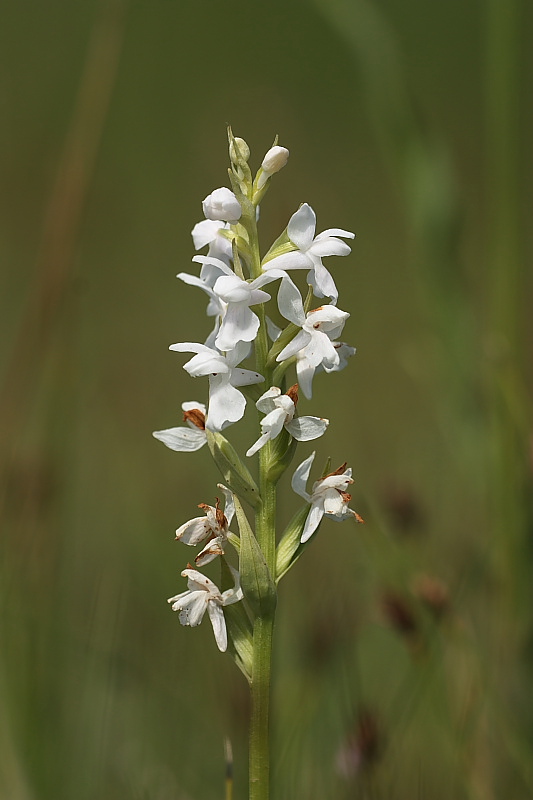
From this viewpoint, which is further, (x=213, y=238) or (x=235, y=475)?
(x=213, y=238)

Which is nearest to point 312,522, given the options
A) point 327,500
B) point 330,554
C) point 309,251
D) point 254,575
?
point 327,500

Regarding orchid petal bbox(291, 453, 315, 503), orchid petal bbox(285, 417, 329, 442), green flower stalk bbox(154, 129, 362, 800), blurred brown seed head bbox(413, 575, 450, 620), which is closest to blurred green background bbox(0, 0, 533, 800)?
blurred brown seed head bbox(413, 575, 450, 620)

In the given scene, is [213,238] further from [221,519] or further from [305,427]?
[221,519]

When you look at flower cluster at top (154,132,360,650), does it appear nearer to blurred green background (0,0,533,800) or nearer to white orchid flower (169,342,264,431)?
white orchid flower (169,342,264,431)

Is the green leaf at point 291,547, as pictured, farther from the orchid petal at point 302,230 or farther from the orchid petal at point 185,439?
the orchid petal at point 302,230

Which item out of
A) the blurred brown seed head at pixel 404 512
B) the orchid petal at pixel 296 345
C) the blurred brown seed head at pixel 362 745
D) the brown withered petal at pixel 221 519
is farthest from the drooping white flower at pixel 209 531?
the blurred brown seed head at pixel 404 512

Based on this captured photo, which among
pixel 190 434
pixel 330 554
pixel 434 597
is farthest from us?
pixel 330 554

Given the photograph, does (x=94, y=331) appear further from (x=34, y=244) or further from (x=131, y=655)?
(x=131, y=655)
